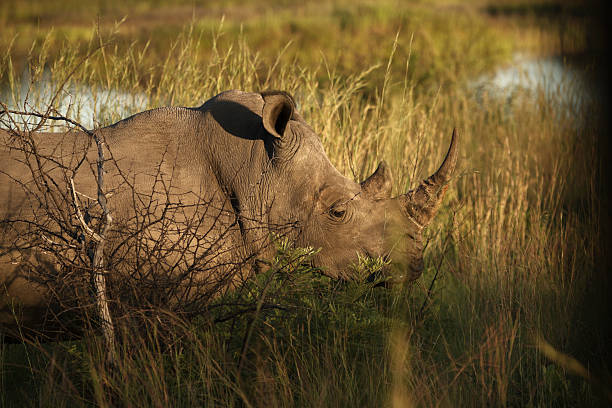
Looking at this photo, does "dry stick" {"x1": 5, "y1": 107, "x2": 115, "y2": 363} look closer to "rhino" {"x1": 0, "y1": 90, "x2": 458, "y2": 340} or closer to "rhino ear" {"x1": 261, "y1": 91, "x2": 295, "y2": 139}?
"rhino" {"x1": 0, "y1": 90, "x2": 458, "y2": 340}

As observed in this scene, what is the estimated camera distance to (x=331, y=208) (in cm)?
380

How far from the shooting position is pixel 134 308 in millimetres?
3043

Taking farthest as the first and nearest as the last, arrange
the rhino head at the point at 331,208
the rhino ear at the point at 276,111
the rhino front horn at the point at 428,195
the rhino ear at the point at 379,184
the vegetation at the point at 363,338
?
the rhino front horn at the point at 428,195, the rhino ear at the point at 379,184, the rhino head at the point at 331,208, the rhino ear at the point at 276,111, the vegetation at the point at 363,338

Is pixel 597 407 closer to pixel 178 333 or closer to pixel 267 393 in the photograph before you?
pixel 267 393

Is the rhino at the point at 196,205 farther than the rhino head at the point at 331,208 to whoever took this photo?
No

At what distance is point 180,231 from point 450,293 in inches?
89.2

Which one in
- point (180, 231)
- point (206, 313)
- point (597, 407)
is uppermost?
point (180, 231)

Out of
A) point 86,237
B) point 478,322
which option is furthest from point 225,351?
point 478,322

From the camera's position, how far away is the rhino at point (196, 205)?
3.18 meters

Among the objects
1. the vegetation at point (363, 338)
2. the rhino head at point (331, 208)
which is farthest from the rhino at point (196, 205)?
the vegetation at point (363, 338)

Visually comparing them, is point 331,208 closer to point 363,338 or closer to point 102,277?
point 363,338

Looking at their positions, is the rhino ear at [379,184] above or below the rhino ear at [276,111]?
below

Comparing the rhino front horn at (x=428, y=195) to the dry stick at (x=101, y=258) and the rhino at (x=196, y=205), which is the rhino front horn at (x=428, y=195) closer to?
the rhino at (x=196, y=205)

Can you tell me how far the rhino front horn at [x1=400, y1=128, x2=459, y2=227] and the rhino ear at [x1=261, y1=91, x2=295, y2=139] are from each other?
0.84 metres
